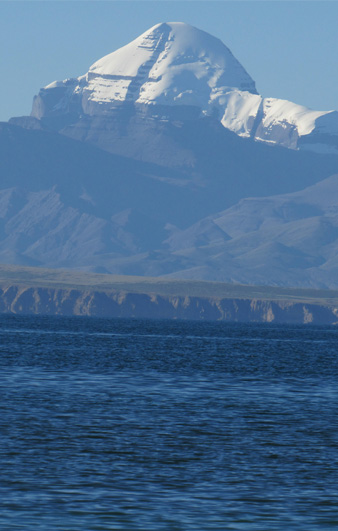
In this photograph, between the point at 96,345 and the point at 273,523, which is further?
the point at 96,345

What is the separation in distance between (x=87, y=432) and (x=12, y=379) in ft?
128

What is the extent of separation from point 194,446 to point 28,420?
1299cm

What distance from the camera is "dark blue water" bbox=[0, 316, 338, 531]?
4038 centimetres

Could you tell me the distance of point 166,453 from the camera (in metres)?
53.8

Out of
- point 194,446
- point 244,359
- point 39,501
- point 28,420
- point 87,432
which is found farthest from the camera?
point 244,359

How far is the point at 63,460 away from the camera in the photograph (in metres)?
51.0

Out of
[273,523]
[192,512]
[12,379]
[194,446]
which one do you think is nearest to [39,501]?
[192,512]

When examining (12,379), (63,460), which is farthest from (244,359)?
(63,460)

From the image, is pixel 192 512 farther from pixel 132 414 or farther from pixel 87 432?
pixel 132 414

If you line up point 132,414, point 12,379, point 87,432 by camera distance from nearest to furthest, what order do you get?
1. point 87,432
2. point 132,414
3. point 12,379

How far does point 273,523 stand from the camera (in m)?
39.2

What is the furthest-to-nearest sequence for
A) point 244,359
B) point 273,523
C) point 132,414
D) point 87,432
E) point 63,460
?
1. point 244,359
2. point 132,414
3. point 87,432
4. point 63,460
5. point 273,523

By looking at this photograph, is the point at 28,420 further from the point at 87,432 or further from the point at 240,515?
the point at 240,515

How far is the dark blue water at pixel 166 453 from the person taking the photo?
40375 millimetres
